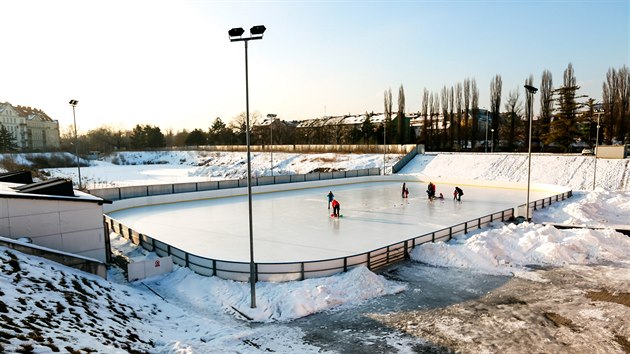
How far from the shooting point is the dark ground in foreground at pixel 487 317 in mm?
7852

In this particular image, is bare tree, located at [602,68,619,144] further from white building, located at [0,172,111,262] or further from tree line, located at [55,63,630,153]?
white building, located at [0,172,111,262]

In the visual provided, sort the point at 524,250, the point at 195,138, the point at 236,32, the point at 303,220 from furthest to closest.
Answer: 1. the point at 195,138
2. the point at 303,220
3. the point at 524,250
4. the point at 236,32

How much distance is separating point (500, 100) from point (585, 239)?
4442cm

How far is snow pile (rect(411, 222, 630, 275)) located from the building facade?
316 ft

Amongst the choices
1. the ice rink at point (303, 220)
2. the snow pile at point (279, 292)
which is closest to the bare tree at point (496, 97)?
the ice rink at point (303, 220)

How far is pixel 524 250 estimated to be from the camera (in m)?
13.8

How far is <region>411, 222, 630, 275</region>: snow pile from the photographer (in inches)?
513

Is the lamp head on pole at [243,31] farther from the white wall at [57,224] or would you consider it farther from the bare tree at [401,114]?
the bare tree at [401,114]

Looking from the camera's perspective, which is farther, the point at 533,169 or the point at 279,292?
the point at 533,169

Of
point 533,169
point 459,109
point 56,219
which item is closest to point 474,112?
point 459,109

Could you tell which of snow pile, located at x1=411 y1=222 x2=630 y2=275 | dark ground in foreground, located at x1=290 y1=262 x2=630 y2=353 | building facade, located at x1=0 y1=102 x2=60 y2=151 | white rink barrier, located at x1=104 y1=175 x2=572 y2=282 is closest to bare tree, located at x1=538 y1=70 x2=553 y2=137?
white rink barrier, located at x1=104 y1=175 x2=572 y2=282

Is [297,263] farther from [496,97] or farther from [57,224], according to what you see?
[496,97]

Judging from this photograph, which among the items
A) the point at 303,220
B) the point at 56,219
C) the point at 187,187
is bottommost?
the point at 303,220

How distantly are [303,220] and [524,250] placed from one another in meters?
10.1
